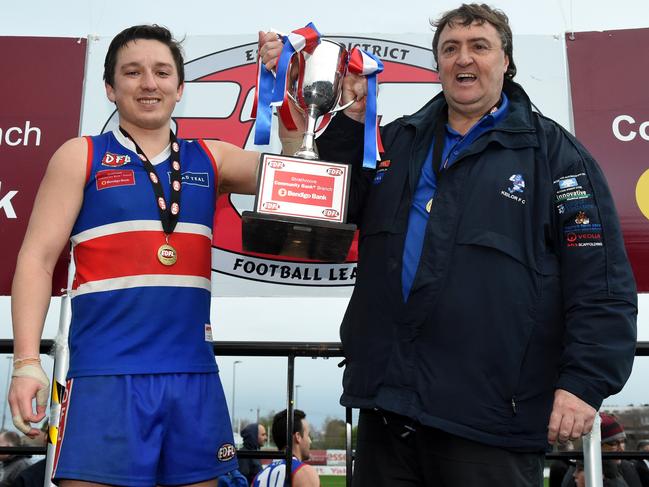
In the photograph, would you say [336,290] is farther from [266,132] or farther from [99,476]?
[99,476]

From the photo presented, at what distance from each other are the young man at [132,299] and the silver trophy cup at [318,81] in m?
0.35

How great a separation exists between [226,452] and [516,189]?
932mm

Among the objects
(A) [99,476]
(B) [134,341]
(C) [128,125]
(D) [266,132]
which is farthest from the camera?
(D) [266,132]

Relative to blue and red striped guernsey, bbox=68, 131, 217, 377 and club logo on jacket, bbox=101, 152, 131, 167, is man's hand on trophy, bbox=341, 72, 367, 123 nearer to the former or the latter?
blue and red striped guernsey, bbox=68, 131, 217, 377

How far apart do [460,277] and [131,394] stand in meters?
0.79

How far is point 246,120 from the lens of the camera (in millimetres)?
3486

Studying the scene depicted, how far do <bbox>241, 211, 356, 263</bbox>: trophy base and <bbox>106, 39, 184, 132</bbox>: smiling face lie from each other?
14.0 inches

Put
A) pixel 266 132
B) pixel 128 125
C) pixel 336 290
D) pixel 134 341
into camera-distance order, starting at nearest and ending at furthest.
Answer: pixel 134 341, pixel 128 125, pixel 266 132, pixel 336 290

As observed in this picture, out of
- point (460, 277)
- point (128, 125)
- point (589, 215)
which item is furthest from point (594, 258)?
point (128, 125)

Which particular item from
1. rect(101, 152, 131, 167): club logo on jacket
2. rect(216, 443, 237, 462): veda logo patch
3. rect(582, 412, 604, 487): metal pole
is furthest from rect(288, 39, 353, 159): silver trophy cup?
rect(582, 412, 604, 487): metal pole

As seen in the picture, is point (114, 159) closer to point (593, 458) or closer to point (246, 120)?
point (246, 120)

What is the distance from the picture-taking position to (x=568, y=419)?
1646 millimetres

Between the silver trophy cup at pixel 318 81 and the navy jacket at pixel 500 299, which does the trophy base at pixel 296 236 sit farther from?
the silver trophy cup at pixel 318 81

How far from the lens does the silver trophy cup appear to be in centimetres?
214
